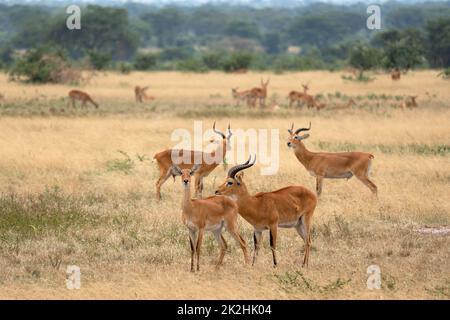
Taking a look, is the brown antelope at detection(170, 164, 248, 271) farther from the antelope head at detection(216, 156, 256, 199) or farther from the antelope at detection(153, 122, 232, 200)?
the antelope at detection(153, 122, 232, 200)

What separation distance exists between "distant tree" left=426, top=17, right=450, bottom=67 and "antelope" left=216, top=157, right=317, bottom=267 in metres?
38.3

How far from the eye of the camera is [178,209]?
11523mm

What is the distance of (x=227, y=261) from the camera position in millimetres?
8977

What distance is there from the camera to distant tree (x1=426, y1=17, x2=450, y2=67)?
4580cm

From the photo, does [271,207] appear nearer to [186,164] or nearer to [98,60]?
[186,164]

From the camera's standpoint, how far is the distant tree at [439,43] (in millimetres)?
45803

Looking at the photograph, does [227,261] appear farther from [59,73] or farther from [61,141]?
[59,73]

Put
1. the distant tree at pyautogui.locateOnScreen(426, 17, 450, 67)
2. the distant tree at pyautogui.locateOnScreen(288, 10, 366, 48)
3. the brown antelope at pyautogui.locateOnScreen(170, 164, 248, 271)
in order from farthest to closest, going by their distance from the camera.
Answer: the distant tree at pyautogui.locateOnScreen(288, 10, 366, 48)
the distant tree at pyautogui.locateOnScreen(426, 17, 450, 67)
the brown antelope at pyautogui.locateOnScreen(170, 164, 248, 271)

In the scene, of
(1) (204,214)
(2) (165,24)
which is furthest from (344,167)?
(2) (165,24)

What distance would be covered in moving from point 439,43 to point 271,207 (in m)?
39.4

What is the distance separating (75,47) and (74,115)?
38.8m

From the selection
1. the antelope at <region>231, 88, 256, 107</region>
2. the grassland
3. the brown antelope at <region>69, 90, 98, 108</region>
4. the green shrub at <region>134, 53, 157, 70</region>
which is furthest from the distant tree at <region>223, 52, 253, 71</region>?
the brown antelope at <region>69, 90, 98, 108</region>

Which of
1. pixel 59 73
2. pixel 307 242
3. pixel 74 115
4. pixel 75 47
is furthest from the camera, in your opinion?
pixel 75 47
